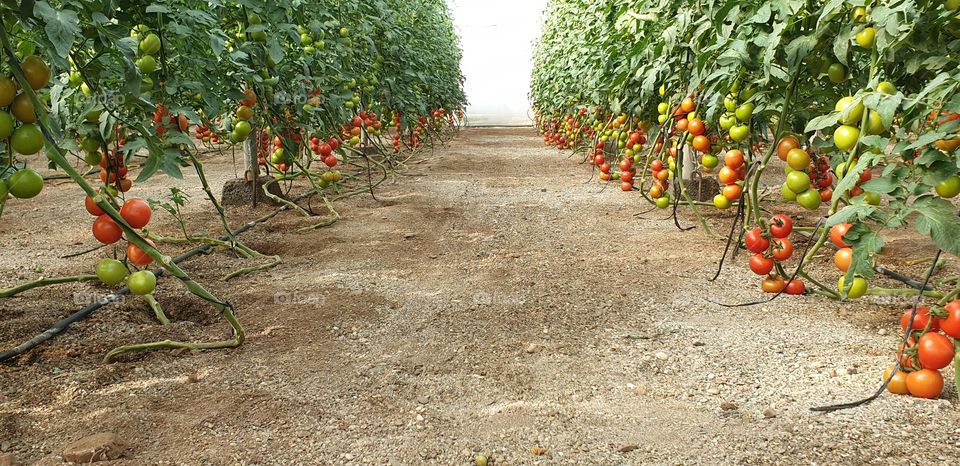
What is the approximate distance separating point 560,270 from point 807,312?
0.96 m

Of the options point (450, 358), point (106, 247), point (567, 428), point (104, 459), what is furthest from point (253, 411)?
point (106, 247)

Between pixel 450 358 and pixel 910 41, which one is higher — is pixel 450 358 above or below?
below

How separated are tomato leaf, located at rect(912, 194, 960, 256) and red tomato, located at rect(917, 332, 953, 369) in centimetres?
26

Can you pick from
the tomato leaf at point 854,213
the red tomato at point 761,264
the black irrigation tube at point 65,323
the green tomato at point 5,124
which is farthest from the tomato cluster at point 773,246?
the black irrigation tube at point 65,323

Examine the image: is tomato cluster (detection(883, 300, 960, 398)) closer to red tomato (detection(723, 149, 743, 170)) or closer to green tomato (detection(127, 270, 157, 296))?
red tomato (detection(723, 149, 743, 170))

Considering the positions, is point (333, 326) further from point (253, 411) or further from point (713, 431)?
point (713, 431)

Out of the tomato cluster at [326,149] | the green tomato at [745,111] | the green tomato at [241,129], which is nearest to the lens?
the green tomato at [745,111]

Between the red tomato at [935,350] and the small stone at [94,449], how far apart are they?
1.64 metres

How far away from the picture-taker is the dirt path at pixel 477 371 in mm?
1379

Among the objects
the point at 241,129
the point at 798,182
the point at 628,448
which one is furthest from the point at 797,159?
the point at 241,129

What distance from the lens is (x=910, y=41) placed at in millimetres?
1377

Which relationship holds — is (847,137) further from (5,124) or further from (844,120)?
(5,124)

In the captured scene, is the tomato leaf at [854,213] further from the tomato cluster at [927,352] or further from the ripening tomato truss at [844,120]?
the tomato cluster at [927,352]

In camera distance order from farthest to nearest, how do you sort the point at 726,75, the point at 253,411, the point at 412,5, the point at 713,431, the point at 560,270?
the point at 412,5 < the point at 560,270 < the point at 726,75 < the point at 253,411 < the point at 713,431
